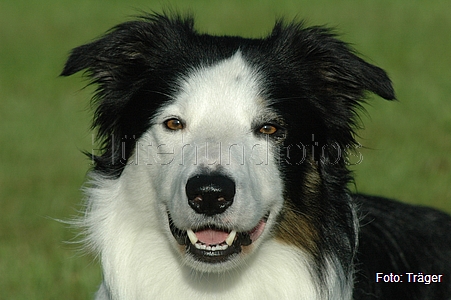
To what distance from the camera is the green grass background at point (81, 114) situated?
8.08m

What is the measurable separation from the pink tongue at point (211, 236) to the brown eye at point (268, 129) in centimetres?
71

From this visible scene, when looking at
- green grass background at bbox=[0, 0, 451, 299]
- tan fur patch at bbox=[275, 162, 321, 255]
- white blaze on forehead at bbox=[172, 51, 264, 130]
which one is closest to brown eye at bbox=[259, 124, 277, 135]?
white blaze on forehead at bbox=[172, 51, 264, 130]

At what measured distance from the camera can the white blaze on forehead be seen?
4727 millimetres

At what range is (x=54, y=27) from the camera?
20.6 meters

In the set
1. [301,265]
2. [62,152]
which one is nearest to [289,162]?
[301,265]

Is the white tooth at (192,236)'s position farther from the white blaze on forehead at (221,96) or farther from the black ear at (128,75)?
the black ear at (128,75)

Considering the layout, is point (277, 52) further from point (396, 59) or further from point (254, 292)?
point (396, 59)

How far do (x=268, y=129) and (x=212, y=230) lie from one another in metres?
0.74

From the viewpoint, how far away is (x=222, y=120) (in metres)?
4.71

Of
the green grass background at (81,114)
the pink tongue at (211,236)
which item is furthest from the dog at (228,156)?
the green grass background at (81,114)

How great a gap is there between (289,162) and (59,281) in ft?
10.9

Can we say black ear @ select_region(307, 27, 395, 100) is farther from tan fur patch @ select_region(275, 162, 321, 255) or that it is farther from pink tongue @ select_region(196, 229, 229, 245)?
pink tongue @ select_region(196, 229, 229, 245)

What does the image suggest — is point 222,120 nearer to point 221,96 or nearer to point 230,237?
point 221,96

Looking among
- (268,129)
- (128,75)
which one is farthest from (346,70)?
(128,75)
